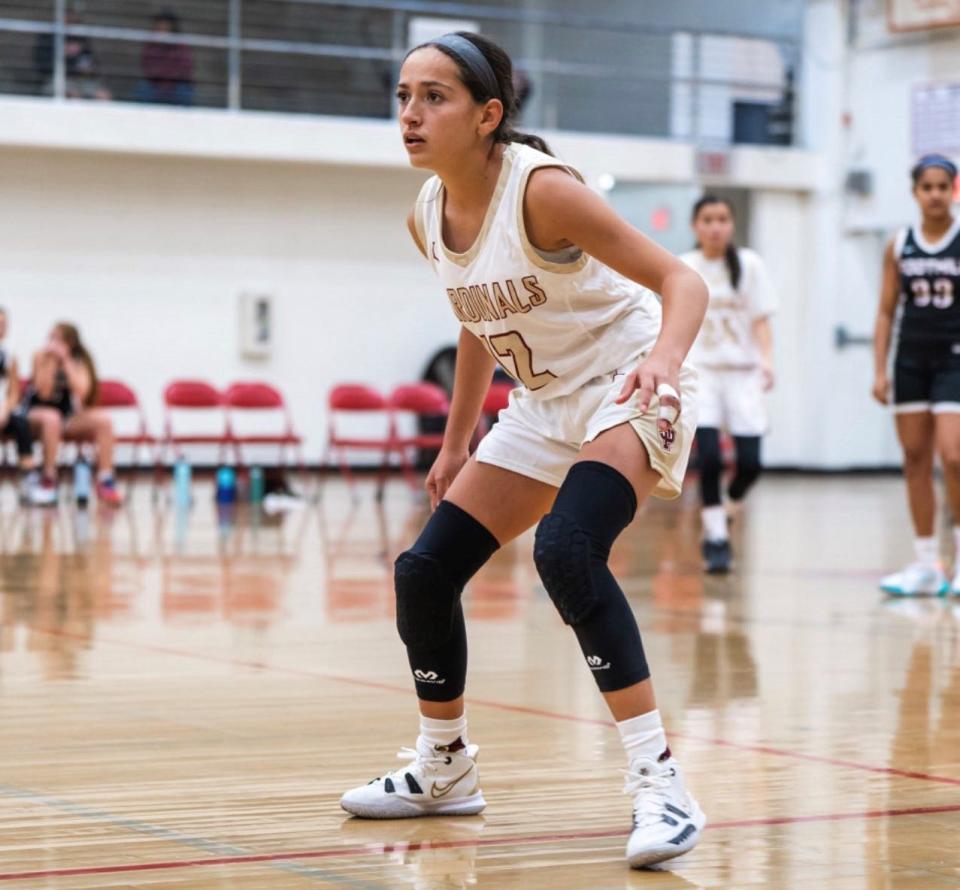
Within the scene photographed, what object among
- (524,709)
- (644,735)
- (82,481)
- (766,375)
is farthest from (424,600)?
(82,481)

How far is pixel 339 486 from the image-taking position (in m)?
16.8

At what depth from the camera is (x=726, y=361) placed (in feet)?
28.9

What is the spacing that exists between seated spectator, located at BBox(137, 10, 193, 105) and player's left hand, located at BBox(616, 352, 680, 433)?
50.5 ft

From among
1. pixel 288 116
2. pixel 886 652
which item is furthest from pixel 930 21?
pixel 886 652

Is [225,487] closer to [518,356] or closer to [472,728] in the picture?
[472,728]

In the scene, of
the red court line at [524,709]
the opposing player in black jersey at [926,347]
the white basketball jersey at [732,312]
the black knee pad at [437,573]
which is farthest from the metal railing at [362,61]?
the black knee pad at [437,573]

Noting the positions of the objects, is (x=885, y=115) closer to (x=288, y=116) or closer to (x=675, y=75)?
(x=675, y=75)

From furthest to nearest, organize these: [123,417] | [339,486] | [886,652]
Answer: [123,417] → [339,486] → [886,652]

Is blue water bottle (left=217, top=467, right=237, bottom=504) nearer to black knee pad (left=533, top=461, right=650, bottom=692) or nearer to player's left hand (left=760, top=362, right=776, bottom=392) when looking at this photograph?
player's left hand (left=760, top=362, right=776, bottom=392)

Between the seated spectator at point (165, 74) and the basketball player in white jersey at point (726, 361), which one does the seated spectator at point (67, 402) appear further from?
the basketball player in white jersey at point (726, 361)

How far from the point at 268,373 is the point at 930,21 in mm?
8021

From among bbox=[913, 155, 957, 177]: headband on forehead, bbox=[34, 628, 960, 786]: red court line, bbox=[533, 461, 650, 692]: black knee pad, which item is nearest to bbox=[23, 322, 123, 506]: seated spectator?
bbox=[34, 628, 960, 786]: red court line

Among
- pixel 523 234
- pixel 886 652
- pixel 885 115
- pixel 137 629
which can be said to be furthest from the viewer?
pixel 885 115

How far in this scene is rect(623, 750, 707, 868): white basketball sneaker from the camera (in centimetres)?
292
